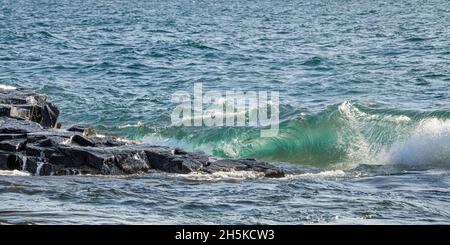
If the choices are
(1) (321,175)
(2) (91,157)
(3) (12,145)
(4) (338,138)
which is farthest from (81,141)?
(4) (338,138)

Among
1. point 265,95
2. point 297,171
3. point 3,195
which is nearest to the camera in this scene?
point 3,195

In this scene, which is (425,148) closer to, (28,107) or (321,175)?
(321,175)

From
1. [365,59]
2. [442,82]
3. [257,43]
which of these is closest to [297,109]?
[442,82]

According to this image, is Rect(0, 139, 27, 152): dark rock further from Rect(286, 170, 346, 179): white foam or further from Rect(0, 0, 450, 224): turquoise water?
Rect(286, 170, 346, 179): white foam

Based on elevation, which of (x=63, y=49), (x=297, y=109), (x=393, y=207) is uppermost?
(x=63, y=49)

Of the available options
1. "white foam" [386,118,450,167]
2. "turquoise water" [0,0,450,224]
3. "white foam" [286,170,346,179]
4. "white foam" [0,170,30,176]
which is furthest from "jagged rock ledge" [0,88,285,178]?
"white foam" [386,118,450,167]

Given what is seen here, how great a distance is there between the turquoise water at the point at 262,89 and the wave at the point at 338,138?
45mm

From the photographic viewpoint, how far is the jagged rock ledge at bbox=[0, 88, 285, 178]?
1503cm

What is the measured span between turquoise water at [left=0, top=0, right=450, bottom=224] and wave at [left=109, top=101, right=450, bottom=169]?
0.15 feet

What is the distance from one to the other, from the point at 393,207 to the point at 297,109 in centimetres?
1098

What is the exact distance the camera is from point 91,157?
15.1 m
